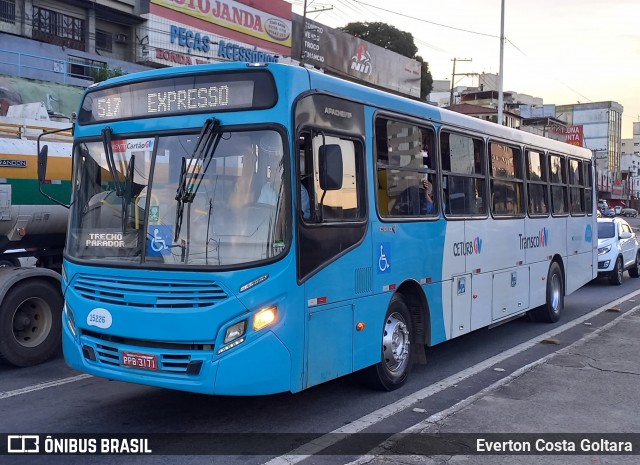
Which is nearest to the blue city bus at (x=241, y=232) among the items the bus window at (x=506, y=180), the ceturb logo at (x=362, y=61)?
the bus window at (x=506, y=180)

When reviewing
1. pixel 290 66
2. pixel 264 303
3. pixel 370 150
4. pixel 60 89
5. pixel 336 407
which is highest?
pixel 60 89

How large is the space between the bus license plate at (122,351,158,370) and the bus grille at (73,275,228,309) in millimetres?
394

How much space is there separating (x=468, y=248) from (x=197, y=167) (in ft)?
13.9

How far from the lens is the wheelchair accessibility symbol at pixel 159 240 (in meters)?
5.41

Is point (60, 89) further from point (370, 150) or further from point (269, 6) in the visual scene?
point (370, 150)

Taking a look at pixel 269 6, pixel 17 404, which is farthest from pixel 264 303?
pixel 269 6

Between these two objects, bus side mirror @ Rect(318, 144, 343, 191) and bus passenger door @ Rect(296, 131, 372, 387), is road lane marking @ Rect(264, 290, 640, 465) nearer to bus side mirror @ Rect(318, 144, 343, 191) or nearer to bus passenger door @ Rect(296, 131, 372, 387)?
bus passenger door @ Rect(296, 131, 372, 387)

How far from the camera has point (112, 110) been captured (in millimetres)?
6109

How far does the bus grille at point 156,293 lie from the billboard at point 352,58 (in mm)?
37710

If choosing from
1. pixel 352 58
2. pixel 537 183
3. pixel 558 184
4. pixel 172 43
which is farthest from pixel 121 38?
pixel 537 183

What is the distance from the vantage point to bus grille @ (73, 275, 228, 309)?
5.20 meters

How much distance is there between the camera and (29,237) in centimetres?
841

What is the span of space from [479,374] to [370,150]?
3.16 metres

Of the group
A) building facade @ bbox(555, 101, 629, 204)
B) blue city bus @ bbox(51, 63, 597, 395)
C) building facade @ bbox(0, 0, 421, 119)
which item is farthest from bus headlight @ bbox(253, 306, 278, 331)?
building facade @ bbox(555, 101, 629, 204)
